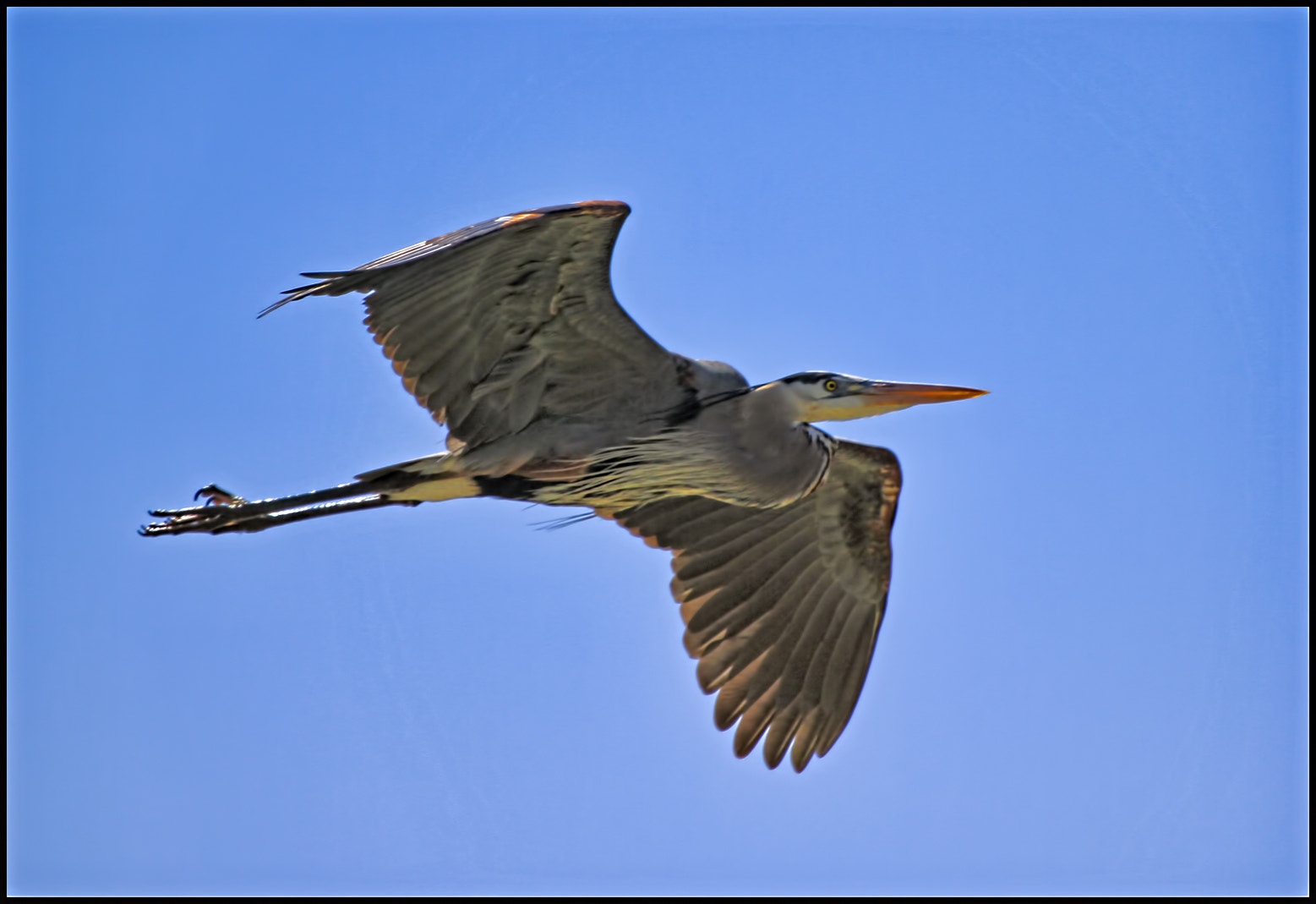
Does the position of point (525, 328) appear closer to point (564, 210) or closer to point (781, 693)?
point (564, 210)

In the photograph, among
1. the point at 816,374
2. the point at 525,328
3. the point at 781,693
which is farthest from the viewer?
A: the point at 781,693

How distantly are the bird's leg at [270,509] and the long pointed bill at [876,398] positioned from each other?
2033 mm

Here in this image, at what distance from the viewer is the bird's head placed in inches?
278

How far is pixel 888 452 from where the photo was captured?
795 cm

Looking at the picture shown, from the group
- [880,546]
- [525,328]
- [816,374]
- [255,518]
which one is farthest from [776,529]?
[255,518]

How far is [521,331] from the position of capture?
6.64 meters

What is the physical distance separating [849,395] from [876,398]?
0.14 m

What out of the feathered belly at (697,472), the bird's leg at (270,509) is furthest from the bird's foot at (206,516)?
the feathered belly at (697,472)

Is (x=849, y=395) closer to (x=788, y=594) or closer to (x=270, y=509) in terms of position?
(x=788, y=594)

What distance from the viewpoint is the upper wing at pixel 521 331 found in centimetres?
607

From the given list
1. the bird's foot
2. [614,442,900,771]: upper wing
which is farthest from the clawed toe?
[614,442,900,771]: upper wing

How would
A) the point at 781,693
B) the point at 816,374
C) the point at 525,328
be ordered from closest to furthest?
the point at 525,328 → the point at 816,374 → the point at 781,693

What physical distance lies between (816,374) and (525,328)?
4.74 feet

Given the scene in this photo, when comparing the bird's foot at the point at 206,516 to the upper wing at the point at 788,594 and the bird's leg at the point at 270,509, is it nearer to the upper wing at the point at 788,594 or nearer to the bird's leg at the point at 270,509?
the bird's leg at the point at 270,509
